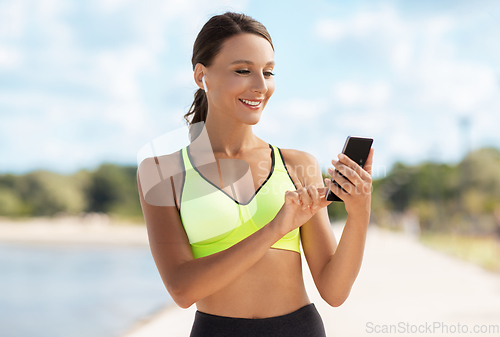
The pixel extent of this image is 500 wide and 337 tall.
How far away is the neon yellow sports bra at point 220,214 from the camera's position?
1.85 metres

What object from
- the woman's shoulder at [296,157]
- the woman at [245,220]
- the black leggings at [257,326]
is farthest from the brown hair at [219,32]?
the black leggings at [257,326]

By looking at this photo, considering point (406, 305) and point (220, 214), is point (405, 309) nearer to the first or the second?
point (406, 305)

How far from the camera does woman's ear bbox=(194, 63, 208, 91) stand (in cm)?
205

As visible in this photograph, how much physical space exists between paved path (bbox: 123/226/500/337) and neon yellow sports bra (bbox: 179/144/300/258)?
4.68 m

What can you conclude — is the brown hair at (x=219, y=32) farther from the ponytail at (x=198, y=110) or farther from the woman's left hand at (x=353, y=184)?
the woman's left hand at (x=353, y=184)

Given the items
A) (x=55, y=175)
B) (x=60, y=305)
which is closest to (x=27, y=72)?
(x=55, y=175)

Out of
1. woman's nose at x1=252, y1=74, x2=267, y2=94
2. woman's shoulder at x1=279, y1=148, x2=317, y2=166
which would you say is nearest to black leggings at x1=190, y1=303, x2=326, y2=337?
woman's shoulder at x1=279, y1=148, x2=317, y2=166

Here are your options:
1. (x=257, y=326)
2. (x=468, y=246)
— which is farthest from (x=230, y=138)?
(x=468, y=246)

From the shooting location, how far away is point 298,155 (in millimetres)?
2139

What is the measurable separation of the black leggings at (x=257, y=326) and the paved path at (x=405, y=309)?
14.9ft

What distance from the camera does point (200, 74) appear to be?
2.08m

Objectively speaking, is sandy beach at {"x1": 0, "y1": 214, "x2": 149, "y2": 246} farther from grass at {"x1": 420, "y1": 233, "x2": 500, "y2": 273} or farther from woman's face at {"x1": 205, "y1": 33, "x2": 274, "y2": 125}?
woman's face at {"x1": 205, "y1": 33, "x2": 274, "y2": 125}

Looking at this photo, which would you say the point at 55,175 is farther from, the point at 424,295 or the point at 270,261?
the point at 270,261

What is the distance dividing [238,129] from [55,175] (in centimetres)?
6974
